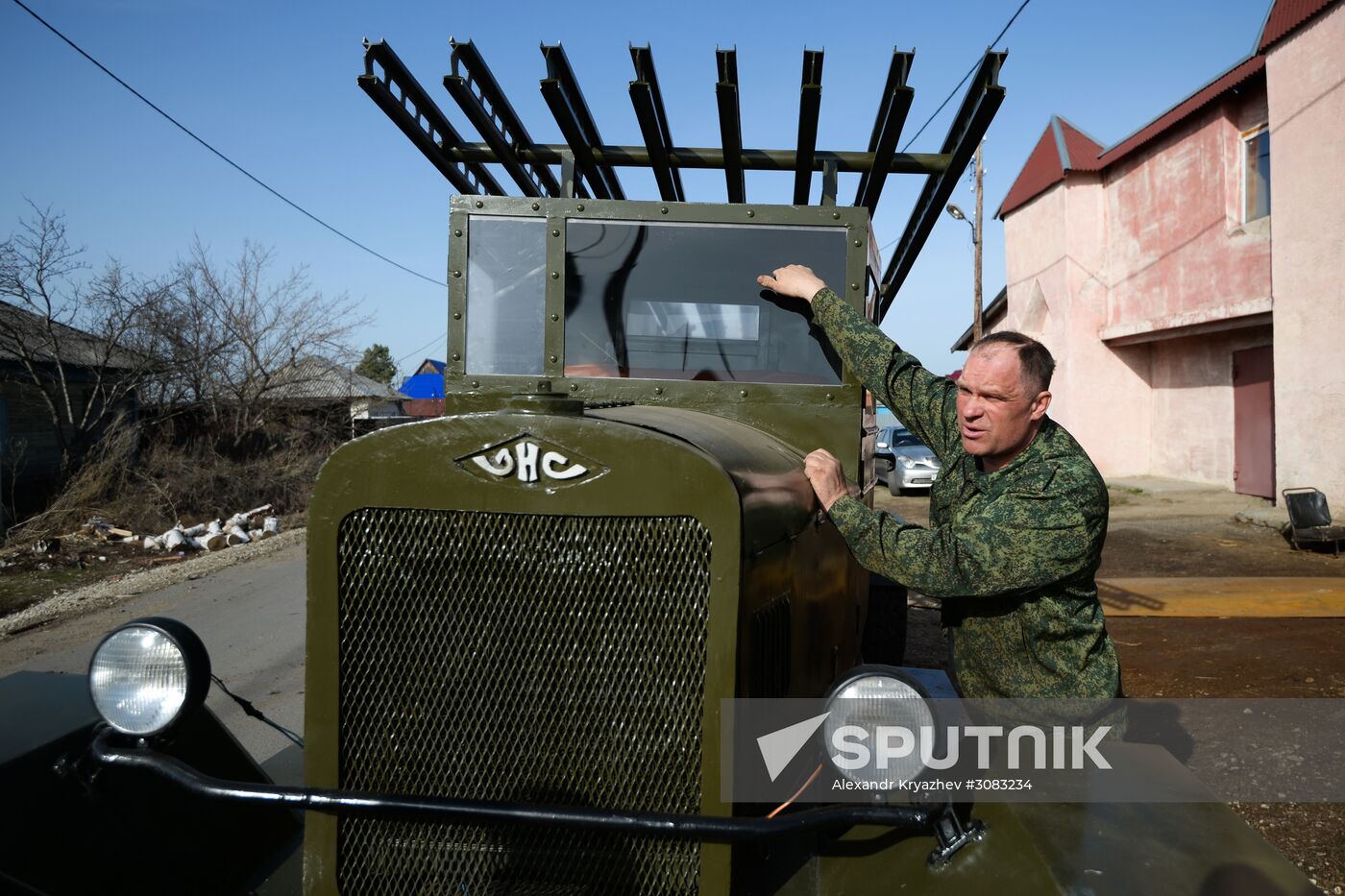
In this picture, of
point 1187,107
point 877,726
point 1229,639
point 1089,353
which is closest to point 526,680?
point 877,726

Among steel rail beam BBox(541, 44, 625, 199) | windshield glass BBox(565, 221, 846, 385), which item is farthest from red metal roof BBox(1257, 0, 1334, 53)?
windshield glass BBox(565, 221, 846, 385)

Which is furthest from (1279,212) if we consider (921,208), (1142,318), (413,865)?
(413,865)

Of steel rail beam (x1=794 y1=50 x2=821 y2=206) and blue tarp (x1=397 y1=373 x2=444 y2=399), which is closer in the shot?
steel rail beam (x1=794 y1=50 x2=821 y2=206)

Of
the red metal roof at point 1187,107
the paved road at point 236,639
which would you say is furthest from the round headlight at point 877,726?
the red metal roof at point 1187,107

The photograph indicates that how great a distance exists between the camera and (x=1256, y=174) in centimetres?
1462

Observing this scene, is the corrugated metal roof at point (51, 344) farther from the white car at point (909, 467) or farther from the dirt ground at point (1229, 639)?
the white car at point (909, 467)

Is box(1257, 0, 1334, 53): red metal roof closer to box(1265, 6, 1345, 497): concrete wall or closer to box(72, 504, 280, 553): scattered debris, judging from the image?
box(1265, 6, 1345, 497): concrete wall

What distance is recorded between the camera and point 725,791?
1877 millimetres

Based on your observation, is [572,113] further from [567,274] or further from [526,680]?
[526,680]

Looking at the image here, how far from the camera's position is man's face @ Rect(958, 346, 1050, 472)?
7.64 ft

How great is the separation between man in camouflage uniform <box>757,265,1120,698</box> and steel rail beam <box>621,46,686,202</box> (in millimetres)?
1588

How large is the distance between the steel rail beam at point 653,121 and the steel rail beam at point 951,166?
1082mm

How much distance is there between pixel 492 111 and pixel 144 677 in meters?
2.63

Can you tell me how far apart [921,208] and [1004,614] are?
2.27 meters
